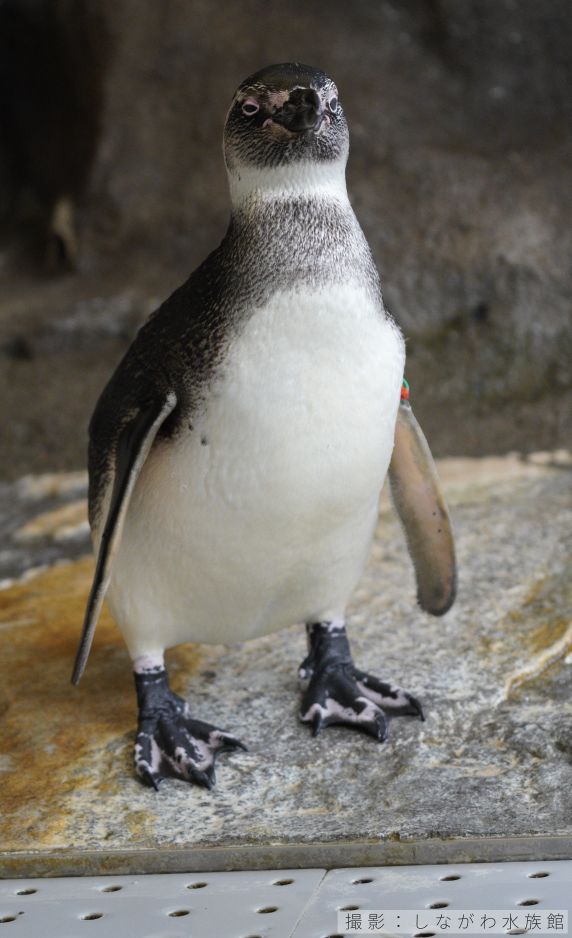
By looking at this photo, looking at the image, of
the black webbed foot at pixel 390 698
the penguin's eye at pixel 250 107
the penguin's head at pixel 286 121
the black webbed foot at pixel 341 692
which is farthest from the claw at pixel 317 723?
the penguin's eye at pixel 250 107

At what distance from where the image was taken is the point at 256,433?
7.18 ft

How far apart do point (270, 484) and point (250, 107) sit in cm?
67

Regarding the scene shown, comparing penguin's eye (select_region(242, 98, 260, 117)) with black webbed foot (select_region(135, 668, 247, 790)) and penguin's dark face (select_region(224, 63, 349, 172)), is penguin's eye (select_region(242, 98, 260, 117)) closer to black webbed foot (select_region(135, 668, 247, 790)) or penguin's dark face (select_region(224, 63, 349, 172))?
penguin's dark face (select_region(224, 63, 349, 172))

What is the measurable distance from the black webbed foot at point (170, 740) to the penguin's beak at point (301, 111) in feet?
3.78

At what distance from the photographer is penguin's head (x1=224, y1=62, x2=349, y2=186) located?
82.1 inches

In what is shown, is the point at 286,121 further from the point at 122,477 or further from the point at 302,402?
the point at 122,477

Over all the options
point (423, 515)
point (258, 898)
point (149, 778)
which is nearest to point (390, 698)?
point (423, 515)

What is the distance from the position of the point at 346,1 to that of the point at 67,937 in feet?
17.9

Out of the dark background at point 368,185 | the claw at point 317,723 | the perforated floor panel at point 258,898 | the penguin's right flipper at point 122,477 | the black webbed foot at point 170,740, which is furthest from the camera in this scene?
the dark background at point 368,185

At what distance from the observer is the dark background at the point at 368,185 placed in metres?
5.62

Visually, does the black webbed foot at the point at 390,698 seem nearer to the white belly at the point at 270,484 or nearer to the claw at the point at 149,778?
the white belly at the point at 270,484

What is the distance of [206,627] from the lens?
2.52 metres

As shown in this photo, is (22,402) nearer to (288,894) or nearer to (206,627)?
(206,627)

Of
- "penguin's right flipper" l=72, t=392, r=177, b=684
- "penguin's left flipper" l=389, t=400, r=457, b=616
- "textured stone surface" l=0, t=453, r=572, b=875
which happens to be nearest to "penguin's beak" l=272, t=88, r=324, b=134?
"penguin's right flipper" l=72, t=392, r=177, b=684
